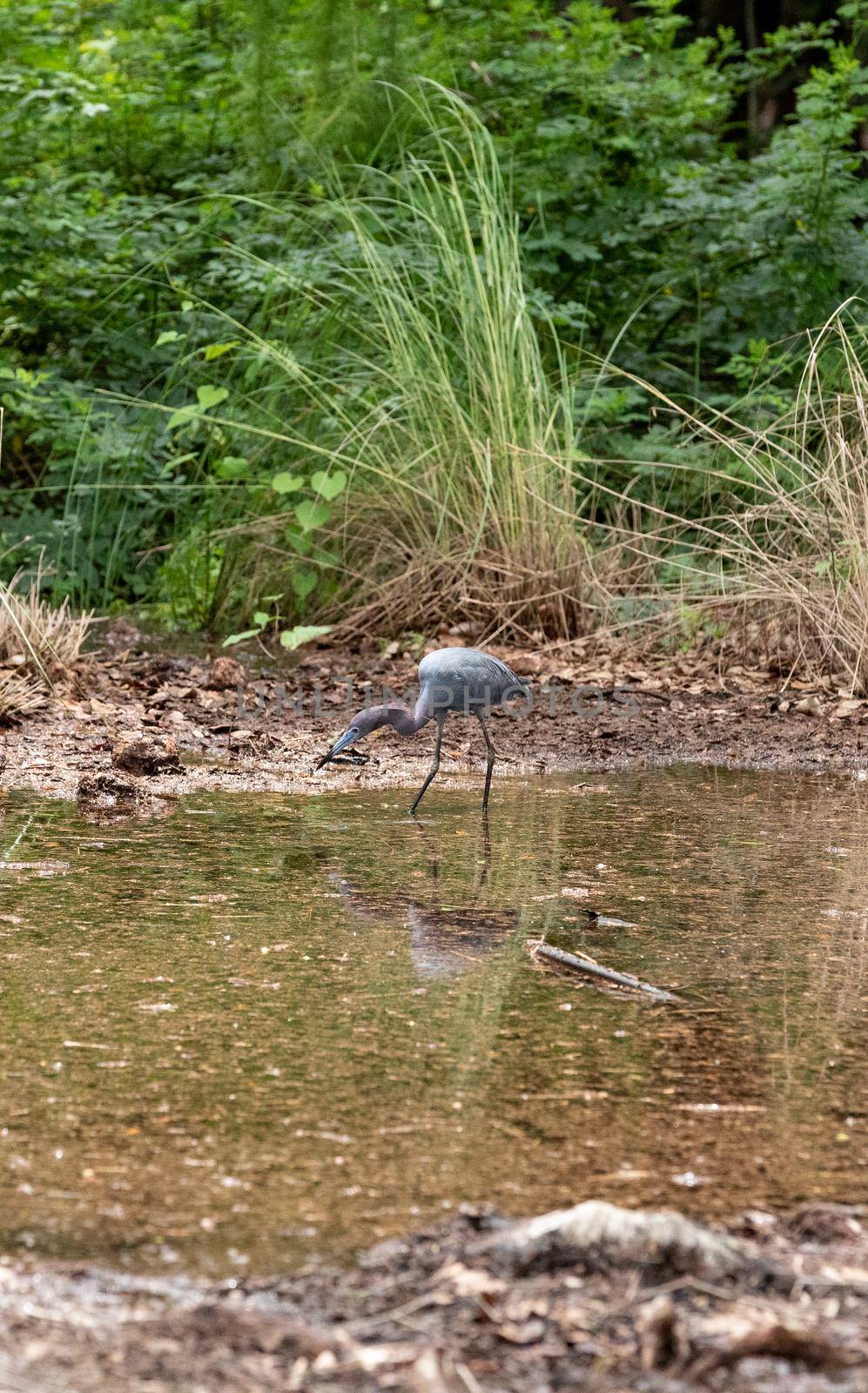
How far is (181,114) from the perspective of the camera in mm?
9312

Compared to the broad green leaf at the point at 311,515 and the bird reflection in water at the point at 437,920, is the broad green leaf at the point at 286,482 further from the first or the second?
the bird reflection in water at the point at 437,920

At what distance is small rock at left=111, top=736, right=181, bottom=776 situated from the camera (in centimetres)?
425

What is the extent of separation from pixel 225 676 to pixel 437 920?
2.82 meters

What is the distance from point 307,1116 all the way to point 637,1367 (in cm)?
71

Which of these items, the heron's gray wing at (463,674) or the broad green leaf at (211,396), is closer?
the heron's gray wing at (463,674)

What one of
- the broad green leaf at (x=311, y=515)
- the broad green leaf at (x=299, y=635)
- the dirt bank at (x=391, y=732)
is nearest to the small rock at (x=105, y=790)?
the dirt bank at (x=391, y=732)

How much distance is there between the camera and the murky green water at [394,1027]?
184cm

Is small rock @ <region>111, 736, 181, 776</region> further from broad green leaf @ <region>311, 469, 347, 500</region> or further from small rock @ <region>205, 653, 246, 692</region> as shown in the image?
broad green leaf @ <region>311, 469, 347, 500</region>

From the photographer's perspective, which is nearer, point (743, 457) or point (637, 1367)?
point (637, 1367)

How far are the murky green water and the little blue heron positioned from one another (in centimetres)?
25

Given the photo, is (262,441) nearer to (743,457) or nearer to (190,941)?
(743,457)

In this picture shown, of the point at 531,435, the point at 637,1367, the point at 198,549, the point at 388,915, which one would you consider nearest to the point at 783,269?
the point at 531,435

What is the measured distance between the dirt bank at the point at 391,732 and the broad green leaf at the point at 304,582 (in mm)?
361

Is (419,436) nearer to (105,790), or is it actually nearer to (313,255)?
(313,255)
